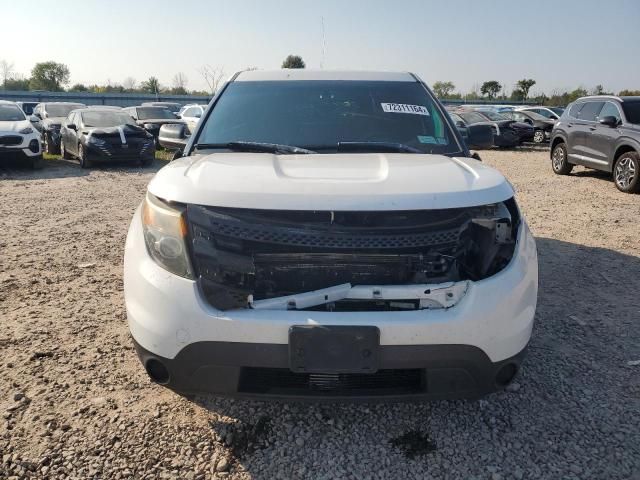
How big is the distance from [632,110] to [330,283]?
970 centimetres

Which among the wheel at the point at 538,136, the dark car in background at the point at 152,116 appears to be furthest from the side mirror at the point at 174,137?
the wheel at the point at 538,136

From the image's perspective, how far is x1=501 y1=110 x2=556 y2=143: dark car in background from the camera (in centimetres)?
1925

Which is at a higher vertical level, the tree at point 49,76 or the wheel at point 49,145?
the tree at point 49,76

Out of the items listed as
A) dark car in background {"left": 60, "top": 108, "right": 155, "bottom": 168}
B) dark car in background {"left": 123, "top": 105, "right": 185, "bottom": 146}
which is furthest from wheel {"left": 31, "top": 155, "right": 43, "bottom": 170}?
dark car in background {"left": 123, "top": 105, "right": 185, "bottom": 146}

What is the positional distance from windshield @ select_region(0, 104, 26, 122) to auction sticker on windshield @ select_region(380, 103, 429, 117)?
11.7 m

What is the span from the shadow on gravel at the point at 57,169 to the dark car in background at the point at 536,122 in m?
13.8

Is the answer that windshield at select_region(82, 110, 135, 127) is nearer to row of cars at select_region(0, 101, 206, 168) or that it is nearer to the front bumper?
row of cars at select_region(0, 101, 206, 168)

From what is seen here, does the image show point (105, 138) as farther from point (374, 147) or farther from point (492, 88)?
point (492, 88)

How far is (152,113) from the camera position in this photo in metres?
17.8

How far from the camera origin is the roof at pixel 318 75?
3.48 metres

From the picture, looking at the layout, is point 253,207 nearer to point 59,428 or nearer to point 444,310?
point 444,310

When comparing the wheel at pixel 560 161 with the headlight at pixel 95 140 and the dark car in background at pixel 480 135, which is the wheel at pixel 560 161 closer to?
the dark car in background at pixel 480 135

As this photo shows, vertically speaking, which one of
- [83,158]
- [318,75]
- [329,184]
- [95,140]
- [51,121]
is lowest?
[83,158]

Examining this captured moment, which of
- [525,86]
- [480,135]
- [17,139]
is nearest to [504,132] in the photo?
[17,139]
